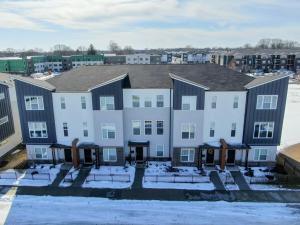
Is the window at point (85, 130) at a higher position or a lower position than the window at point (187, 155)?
higher

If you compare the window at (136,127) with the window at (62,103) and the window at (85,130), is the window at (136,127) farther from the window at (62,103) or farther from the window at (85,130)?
the window at (62,103)

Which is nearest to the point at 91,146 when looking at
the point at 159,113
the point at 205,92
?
the point at 159,113

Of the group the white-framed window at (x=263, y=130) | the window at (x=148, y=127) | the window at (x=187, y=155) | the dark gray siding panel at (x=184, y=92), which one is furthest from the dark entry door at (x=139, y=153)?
the white-framed window at (x=263, y=130)

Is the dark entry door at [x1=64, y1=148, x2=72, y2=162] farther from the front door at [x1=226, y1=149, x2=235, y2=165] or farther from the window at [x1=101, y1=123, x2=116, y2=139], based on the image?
the front door at [x1=226, y1=149, x2=235, y2=165]

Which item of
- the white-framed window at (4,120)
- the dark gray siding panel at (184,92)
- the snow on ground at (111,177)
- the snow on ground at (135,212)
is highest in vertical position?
the dark gray siding panel at (184,92)

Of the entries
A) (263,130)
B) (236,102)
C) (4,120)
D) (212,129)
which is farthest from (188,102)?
(4,120)

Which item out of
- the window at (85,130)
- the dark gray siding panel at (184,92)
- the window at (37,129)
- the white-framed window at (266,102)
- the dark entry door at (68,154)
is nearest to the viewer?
the dark gray siding panel at (184,92)

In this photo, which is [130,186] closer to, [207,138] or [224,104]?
[207,138]
